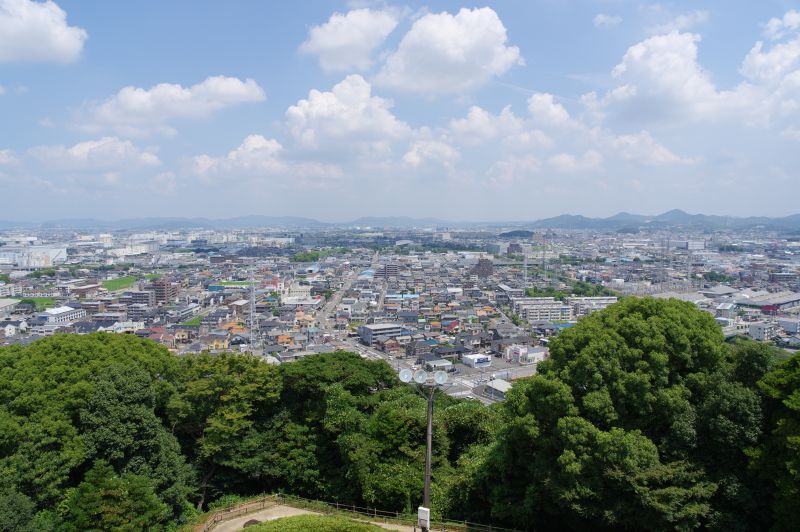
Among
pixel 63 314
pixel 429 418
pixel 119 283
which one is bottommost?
pixel 119 283

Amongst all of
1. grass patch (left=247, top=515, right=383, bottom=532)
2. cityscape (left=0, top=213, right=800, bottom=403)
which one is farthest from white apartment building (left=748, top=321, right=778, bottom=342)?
grass patch (left=247, top=515, right=383, bottom=532)

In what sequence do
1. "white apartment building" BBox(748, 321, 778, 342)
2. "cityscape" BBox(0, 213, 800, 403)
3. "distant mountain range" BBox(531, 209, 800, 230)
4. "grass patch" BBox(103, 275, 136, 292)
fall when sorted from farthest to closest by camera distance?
1. "distant mountain range" BBox(531, 209, 800, 230)
2. "grass patch" BBox(103, 275, 136, 292)
3. "white apartment building" BBox(748, 321, 778, 342)
4. "cityscape" BBox(0, 213, 800, 403)

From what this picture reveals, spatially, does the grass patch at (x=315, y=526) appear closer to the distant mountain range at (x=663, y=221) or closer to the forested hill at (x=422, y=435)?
the forested hill at (x=422, y=435)

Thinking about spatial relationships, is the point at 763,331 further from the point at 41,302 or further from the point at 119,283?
the point at 119,283

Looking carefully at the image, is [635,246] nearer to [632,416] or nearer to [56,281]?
[56,281]

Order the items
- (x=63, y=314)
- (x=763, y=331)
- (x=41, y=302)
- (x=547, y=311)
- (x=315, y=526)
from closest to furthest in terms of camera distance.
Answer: (x=315, y=526), (x=763, y=331), (x=63, y=314), (x=547, y=311), (x=41, y=302)

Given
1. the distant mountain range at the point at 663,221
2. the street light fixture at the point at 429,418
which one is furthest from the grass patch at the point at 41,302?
the distant mountain range at the point at 663,221

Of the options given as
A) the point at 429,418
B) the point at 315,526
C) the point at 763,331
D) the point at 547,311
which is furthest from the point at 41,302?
the point at 763,331

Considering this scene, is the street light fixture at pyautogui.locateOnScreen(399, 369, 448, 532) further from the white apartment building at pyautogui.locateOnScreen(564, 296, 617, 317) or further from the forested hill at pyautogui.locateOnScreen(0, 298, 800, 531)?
the white apartment building at pyautogui.locateOnScreen(564, 296, 617, 317)
